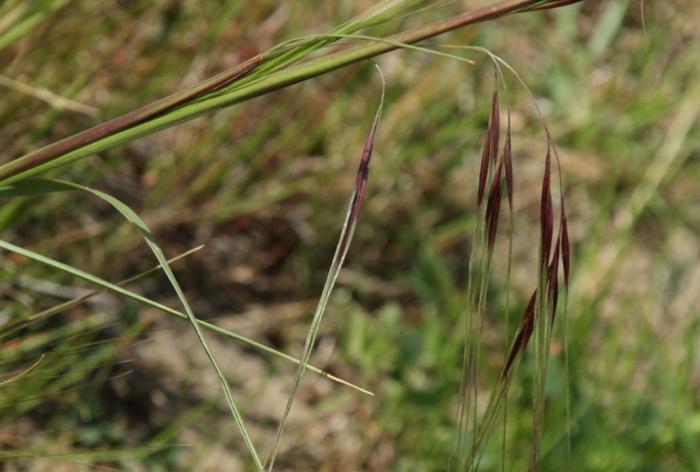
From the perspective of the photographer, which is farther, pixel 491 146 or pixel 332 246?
pixel 332 246

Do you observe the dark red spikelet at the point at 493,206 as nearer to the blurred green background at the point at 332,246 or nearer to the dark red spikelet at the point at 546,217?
the dark red spikelet at the point at 546,217

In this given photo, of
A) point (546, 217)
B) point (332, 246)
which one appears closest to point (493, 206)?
point (546, 217)

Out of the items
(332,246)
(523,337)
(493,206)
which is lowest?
(332,246)

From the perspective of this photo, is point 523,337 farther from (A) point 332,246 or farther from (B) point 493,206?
(A) point 332,246

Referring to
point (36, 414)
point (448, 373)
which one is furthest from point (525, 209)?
point (36, 414)

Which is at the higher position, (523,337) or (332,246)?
(523,337)
